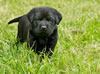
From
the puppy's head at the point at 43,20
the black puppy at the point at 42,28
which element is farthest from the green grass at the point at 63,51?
the puppy's head at the point at 43,20

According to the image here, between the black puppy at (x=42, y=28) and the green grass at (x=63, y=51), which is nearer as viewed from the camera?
the green grass at (x=63, y=51)

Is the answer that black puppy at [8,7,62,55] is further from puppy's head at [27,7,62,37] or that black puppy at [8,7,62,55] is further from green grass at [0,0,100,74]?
green grass at [0,0,100,74]

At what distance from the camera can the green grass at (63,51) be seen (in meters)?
3.24

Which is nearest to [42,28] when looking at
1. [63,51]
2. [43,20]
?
[43,20]

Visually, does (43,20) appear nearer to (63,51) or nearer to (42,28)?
(42,28)

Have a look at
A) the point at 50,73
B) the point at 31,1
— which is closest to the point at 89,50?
the point at 50,73

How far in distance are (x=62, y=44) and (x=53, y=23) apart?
3.45 ft

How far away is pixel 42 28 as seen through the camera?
3.56m

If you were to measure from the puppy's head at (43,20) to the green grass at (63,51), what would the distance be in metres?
0.38

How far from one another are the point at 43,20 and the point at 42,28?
17 centimetres

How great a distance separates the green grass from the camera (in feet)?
10.6

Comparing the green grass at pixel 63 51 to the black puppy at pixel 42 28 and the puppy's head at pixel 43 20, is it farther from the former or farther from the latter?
the puppy's head at pixel 43 20

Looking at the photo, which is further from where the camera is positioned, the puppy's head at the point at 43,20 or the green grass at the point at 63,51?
the puppy's head at the point at 43,20

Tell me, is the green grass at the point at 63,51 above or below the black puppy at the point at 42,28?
below
